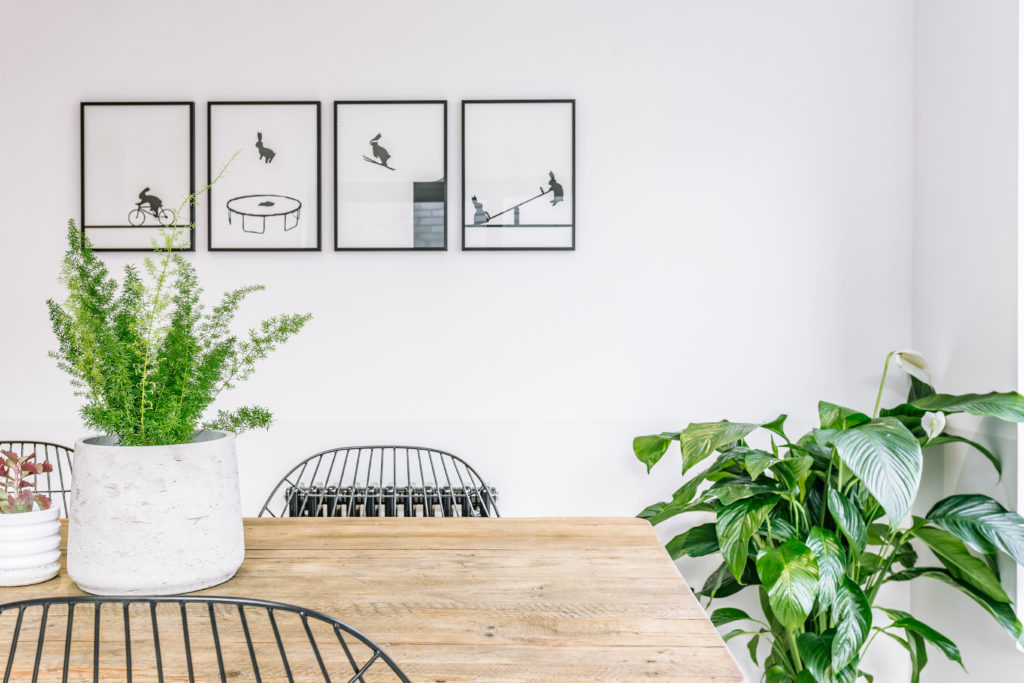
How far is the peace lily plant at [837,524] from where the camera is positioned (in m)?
1.56

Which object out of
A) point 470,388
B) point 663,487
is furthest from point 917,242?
point 470,388

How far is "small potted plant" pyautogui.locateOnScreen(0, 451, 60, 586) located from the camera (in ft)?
3.66

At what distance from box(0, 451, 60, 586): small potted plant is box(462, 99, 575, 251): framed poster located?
1.49m

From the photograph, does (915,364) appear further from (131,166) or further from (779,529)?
(131,166)

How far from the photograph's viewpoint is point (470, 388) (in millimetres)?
2383

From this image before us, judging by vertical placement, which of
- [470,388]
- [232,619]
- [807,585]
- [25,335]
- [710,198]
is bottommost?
[807,585]

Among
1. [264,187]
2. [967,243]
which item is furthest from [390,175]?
[967,243]

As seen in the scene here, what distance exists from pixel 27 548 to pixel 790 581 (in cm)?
154

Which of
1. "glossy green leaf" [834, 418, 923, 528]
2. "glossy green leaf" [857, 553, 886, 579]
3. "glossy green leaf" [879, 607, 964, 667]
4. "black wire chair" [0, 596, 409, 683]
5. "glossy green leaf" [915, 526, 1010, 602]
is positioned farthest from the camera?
"glossy green leaf" [857, 553, 886, 579]

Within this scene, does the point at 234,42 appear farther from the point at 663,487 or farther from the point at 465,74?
the point at 663,487

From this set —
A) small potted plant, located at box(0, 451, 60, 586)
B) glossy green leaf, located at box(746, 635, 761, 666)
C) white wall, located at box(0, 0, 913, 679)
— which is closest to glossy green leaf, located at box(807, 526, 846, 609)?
glossy green leaf, located at box(746, 635, 761, 666)

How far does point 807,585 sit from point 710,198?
1336mm

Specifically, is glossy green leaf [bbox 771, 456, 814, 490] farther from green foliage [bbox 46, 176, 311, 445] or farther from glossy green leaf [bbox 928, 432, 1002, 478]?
green foliage [bbox 46, 176, 311, 445]

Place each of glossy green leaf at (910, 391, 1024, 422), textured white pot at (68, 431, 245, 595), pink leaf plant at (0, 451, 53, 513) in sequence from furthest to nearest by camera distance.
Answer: glossy green leaf at (910, 391, 1024, 422)
pink leaf plant at (0, 451, 53, 513)
textured white pot at (68, 431, 245, 595)
